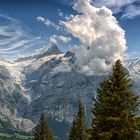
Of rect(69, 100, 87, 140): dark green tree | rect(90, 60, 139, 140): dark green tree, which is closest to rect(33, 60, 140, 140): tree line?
rect(90, 60, 139, 140): dark green tree

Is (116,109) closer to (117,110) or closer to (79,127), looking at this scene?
(117,110)

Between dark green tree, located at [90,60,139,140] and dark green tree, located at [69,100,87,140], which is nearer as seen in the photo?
dark green tree, located at [90,60,139,140]

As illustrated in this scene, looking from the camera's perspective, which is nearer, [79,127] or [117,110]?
[117,110]

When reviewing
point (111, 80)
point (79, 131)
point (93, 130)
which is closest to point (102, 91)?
point (111, 80)

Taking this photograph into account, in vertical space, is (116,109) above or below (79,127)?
below

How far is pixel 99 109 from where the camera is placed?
96.2 feet

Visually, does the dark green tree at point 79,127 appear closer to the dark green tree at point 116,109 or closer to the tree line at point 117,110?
the tree line at point 117,110

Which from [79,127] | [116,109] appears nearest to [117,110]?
[116,109]

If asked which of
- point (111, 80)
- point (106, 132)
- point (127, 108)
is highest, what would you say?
point (111, 80)

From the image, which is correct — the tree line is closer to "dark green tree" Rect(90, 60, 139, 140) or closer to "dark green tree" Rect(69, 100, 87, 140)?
"dark green tree" Rect(90, 60, 139, 140)

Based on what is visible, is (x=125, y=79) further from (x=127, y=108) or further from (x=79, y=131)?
(x=79, y=131)

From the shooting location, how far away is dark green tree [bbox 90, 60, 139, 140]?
1091 inches

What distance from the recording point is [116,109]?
2848 cm

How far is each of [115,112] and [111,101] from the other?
83 centimetres
